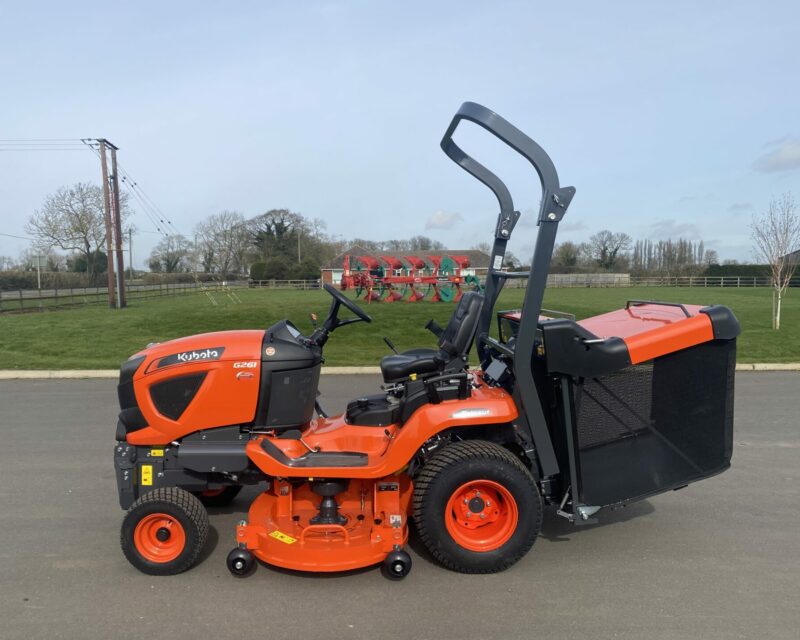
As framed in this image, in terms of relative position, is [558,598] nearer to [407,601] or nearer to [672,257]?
[407,601]

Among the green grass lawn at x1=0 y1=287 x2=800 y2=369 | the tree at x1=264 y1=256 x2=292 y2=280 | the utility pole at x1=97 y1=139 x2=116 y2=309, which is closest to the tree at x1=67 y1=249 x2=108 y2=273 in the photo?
the tree at x1=264 y1=256 x2=292 y2=280

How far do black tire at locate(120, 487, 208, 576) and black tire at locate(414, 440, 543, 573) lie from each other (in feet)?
3.85

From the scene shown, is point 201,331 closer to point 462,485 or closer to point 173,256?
point 462,485

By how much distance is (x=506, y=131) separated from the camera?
303 centimetres

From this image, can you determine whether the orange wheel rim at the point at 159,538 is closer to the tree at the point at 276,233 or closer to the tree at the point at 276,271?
the tree at the point at 276,271

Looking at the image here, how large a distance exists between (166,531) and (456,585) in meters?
1.57

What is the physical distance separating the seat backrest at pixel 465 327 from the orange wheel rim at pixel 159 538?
6.12ft

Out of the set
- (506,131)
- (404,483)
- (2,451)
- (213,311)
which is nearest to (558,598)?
(404,483)

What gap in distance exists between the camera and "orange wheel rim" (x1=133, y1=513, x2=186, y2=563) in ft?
10.2

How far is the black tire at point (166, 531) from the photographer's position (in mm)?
3076

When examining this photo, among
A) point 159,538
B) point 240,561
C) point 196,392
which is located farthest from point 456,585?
point 196,392

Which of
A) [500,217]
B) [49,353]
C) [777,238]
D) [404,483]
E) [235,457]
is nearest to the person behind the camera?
[235,457]

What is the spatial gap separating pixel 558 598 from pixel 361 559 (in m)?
1.00

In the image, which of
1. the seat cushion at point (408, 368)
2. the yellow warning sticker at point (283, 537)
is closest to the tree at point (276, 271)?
the seat cushion at point (408, 368)
